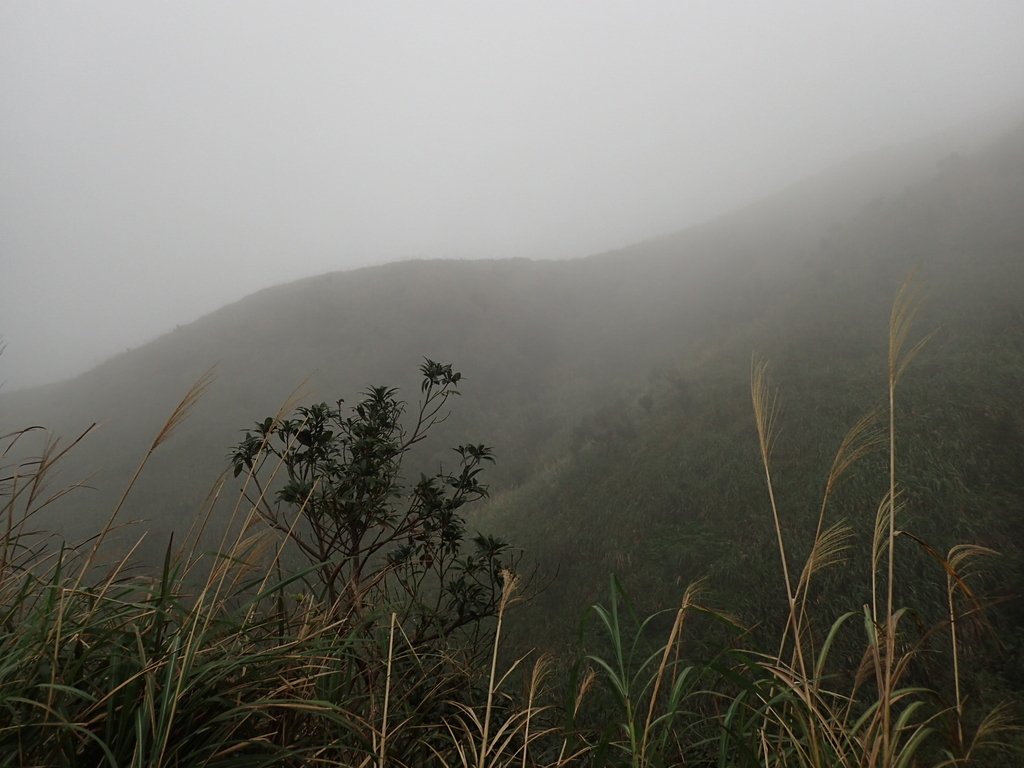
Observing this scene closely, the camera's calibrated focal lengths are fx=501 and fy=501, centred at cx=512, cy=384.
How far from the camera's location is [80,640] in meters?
2.10

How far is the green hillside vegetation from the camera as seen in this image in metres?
1.89

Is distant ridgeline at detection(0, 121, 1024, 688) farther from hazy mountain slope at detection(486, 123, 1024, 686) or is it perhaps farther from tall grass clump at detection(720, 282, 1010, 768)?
tall grass clump at detection(720, 282, 1010, 768)

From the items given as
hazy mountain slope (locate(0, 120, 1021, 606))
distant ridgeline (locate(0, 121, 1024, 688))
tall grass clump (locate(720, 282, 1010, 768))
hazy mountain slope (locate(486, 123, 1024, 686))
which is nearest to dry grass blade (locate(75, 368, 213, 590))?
tall grass clump (locate(720, 282, 1010, 768))

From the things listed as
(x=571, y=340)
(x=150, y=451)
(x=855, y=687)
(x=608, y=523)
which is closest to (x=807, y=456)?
(x=608, y=523)

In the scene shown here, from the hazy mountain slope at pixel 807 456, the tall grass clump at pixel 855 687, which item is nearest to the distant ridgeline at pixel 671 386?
the hazy mountain slope at pixel 807 456

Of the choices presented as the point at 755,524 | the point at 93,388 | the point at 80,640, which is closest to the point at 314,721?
the point at 80,640

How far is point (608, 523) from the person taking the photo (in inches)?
396

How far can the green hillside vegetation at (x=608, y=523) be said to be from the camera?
189 cm

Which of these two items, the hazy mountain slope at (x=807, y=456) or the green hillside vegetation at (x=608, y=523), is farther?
the hazy mountain slope at (x=807, y=456)

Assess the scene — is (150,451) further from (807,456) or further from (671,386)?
(671,386)

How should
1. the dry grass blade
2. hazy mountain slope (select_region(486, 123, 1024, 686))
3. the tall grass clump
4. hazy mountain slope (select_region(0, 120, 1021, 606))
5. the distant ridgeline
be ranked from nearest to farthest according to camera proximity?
the tall grass clump < the dry grass blade < hazy mountain slope (select_region(486, 123, 1024, 686)) < the distant ridgeline < hazy mountain slope (select_region(0, 120, 1021, 606))

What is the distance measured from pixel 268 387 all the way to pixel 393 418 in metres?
20.9

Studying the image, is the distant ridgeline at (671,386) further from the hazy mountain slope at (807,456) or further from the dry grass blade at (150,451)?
the dry grass blade at (150,451)

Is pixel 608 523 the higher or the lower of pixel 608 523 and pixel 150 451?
the lower
